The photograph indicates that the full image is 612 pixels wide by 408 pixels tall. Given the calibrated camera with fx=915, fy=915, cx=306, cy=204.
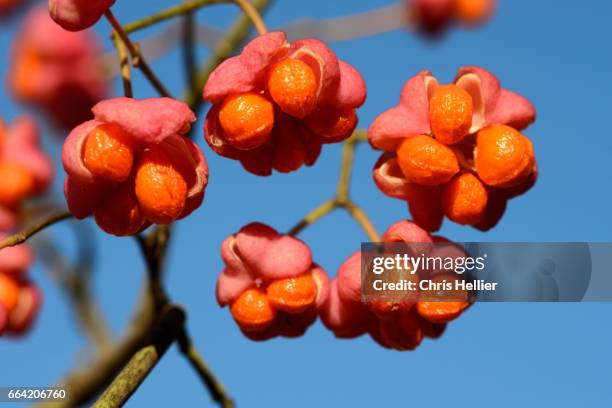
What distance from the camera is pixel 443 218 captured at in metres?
1.04

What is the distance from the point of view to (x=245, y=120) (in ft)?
3.07

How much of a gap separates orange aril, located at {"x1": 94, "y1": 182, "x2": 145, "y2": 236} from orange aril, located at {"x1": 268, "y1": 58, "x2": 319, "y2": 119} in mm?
177

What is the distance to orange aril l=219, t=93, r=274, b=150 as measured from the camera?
932 millimetres

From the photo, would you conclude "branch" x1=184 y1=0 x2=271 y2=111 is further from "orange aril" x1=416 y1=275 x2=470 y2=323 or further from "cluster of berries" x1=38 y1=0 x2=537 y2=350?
"orange aril" x1=416 y1=275 x2=470 y2=323

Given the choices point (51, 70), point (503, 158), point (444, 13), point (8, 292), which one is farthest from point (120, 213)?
point (444, 13)

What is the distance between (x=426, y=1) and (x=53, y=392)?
189 centimetres

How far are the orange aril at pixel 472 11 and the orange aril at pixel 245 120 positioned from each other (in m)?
1.82

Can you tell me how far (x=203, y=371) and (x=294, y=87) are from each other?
0.35 meters

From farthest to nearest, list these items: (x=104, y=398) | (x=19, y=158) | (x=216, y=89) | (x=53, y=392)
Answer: (x=19, y=158) → (x=53, y=392) → (x=216, y=89) → (x=104, y=398)

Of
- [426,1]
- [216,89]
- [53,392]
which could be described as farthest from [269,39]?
[426,1]

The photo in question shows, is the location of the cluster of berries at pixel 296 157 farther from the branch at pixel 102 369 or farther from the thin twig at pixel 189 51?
the thin twig at pixel 189 51

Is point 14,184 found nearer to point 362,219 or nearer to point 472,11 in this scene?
point 362,219

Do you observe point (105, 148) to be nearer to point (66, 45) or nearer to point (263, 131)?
point (263, 131)

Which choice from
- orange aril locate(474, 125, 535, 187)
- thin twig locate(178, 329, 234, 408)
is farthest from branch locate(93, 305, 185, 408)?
orange aril locate(474, 125, 535, 187)
